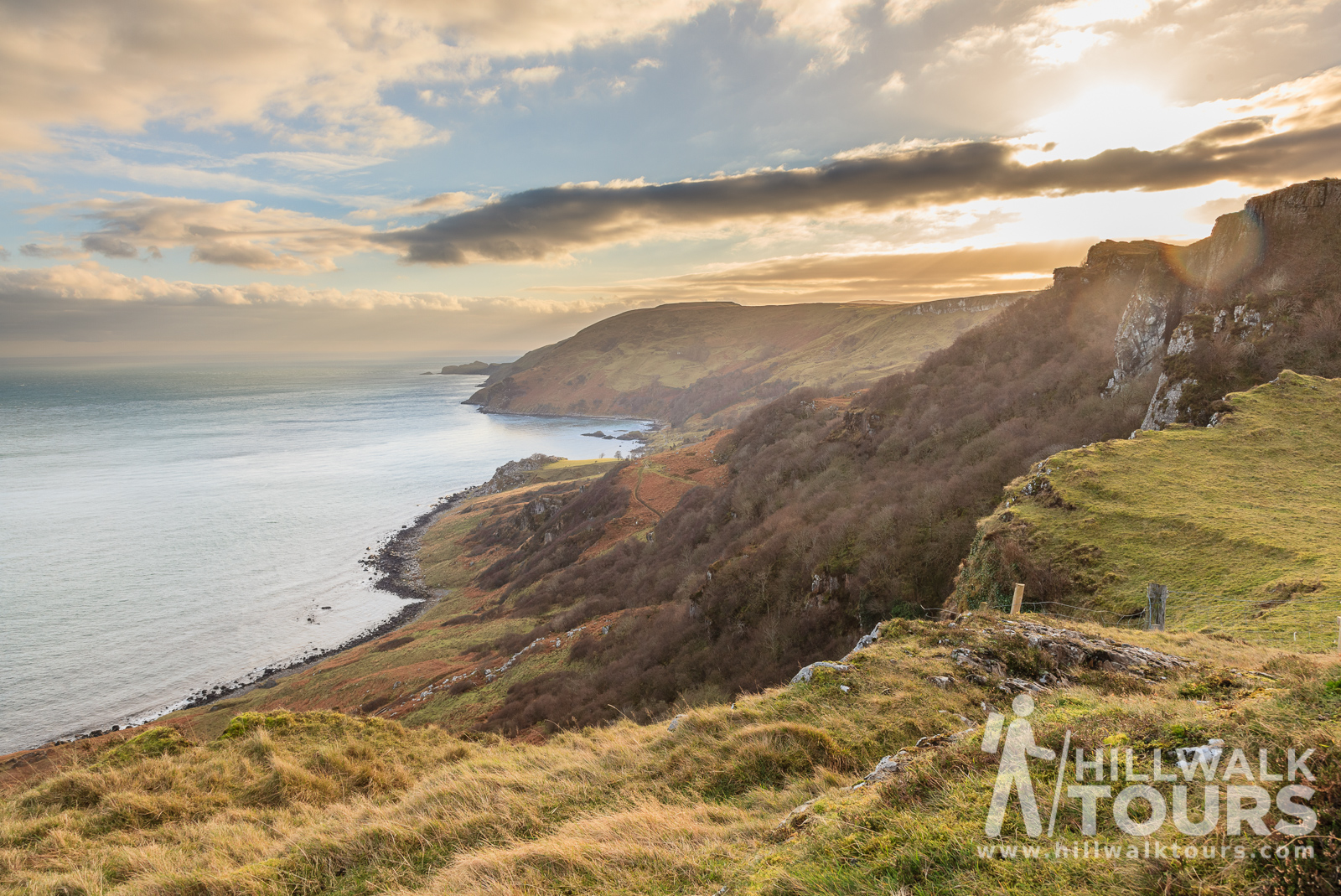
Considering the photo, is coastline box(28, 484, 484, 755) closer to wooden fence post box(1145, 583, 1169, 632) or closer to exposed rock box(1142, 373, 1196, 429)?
wooden fence post box(1145, 583, 1169, 632)

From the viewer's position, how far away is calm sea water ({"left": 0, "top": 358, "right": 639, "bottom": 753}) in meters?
38.9

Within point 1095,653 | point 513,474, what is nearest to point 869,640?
point 1095,653

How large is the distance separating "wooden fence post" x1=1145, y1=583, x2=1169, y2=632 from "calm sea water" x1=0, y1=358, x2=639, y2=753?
161 feet

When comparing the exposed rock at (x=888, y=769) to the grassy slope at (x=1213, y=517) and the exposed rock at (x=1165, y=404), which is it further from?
the exposed rock at (x=1165, y=404)

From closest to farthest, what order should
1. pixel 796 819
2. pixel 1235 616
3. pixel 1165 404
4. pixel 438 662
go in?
pixel 796 819, pixel 1235 616, pixel 1165 404, pixel 438 662

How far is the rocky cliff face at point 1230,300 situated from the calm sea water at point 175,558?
57.1 m

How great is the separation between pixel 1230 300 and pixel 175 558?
8764 cm

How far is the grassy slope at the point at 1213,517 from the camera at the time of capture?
11781 mm

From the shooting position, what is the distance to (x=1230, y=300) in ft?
92.9

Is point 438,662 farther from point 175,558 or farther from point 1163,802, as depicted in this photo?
point 175,558

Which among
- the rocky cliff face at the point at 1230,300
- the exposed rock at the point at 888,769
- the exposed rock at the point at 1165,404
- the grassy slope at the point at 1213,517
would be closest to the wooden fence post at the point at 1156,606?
the grassy slope at the point at 1213,517

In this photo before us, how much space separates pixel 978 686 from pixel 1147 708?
3.38 meters

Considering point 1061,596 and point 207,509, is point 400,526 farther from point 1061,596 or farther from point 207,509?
point 1061,596

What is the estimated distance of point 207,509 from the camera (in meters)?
77.4
